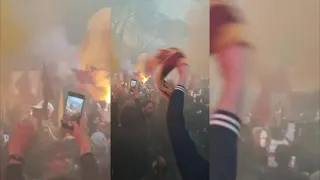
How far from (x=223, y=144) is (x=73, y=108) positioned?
0.57 m

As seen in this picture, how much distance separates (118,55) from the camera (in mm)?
1474

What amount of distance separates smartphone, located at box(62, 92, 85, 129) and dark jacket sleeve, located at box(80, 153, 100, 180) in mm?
129

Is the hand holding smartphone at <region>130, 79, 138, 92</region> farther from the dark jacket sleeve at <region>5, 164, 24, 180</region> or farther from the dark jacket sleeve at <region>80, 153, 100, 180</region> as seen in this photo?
the dark jacket sleeve at <region>5, 164, 24, 180</region>

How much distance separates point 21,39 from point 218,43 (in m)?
0.75

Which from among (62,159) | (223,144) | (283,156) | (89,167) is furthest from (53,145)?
(283,156)

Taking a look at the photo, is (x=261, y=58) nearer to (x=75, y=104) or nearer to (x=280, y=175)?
(x=280, y=175)

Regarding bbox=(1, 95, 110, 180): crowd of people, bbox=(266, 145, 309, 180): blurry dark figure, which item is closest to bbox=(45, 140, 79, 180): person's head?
bbox=(1, 95, 110, 180): crowd of people

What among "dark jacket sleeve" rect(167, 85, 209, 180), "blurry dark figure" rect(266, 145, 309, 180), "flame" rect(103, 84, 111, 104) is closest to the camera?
"blurry dark figure" rect(266, 145, 309, 180)

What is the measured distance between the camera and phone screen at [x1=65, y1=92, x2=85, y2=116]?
154 cm

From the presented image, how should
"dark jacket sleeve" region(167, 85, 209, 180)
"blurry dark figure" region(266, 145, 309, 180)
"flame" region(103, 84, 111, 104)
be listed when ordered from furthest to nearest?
"flame" region(103, 84, 111, 104), "dark jacket sleeve" region(167, 85, 209, 180), "blurry dark figure" region(266, 145, 309, 180)

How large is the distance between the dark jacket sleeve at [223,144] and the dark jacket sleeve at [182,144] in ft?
0.13

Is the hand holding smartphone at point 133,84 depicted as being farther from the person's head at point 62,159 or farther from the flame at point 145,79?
the person's head at point 62,159

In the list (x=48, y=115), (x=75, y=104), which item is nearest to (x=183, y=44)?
(x=75, y=104)

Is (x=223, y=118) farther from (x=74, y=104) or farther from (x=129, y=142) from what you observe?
(x=74, y=104)
